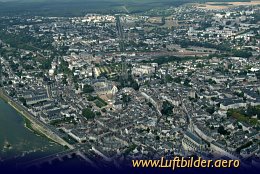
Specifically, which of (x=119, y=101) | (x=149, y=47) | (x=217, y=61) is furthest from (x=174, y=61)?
(x=119, y=101)

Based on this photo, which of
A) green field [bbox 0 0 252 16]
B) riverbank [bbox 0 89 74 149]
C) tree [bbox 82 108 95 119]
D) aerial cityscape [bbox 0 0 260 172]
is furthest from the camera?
green field [bbox 0 0 252 16]

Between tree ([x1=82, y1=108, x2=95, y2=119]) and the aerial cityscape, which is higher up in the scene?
tree ([x1=82, y1=108, x2=95, y2=119])

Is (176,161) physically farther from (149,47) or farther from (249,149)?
(149,47)

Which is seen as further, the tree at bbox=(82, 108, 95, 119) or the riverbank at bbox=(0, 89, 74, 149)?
the tree at bbox=(82, 108, 95, 119)

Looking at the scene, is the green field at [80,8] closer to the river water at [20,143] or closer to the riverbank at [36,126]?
the riverbank at [36,126]

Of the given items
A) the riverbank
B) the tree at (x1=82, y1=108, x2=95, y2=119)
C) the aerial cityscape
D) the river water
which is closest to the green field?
the aerial cityscape

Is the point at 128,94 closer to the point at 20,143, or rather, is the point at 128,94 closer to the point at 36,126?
the point at 36,126

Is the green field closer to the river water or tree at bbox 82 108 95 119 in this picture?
tree at bbox 82 108 95 119
